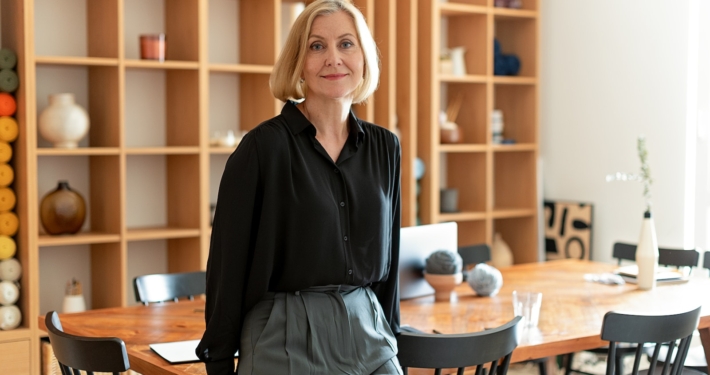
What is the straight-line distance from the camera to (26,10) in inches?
152

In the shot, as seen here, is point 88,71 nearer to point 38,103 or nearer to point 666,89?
point 38,103

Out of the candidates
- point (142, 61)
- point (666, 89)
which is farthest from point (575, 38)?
point (142, 61)

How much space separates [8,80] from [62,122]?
292 mm

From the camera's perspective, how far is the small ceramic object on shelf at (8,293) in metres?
3.92

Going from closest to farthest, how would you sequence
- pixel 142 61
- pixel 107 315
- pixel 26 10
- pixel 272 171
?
pixel 272 171, pixel 107 315, pixel 26 10, pixel 142 61

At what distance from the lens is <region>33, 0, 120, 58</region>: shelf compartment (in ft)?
13.8

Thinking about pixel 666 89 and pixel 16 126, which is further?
pixel 666 89

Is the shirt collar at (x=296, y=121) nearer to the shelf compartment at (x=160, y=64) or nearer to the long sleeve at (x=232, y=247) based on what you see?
the long sleeve at (x=232, y=247)

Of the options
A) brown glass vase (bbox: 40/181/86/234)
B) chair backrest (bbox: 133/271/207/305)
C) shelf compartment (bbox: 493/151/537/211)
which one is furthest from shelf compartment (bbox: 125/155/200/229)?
shelf compartment (bbox: 493/151/537/211)

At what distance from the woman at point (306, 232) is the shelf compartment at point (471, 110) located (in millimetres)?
3330

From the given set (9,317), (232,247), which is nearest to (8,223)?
(9,317)

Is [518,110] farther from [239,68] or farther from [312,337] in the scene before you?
[312,337]

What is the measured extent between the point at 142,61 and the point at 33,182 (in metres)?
0.76

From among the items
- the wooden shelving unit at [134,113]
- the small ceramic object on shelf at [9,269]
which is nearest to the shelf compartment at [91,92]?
the wooden shelving unit at [134,113]
